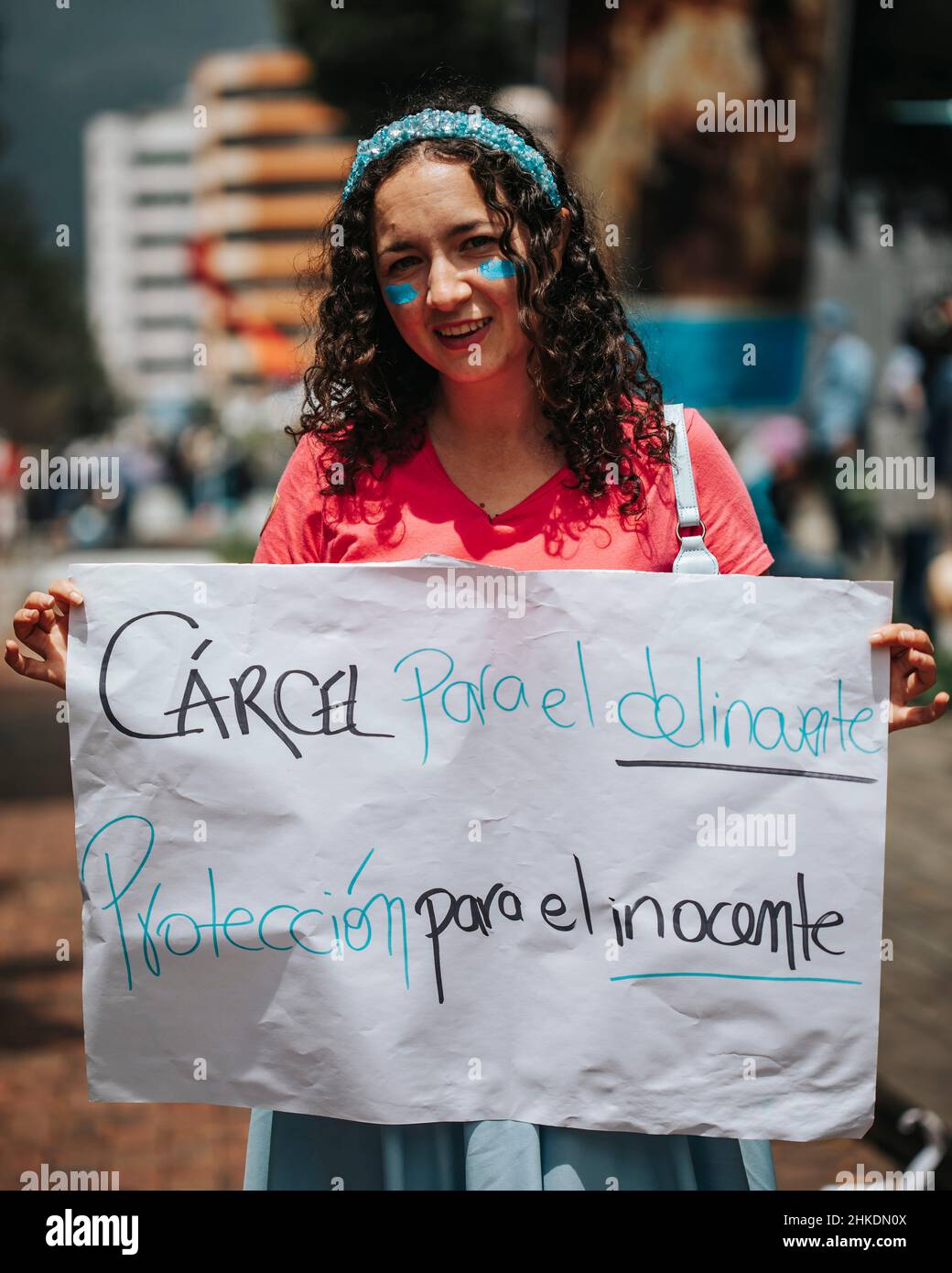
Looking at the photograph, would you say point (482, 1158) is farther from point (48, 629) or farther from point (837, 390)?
point (837, 390)

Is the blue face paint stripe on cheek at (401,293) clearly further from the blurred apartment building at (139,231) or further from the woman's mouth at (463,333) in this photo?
the blurred apartment building at (139,231)

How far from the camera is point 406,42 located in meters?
22.2

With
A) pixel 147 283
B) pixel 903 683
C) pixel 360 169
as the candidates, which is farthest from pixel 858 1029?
pixel 147 283

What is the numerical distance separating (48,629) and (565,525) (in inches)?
31.5

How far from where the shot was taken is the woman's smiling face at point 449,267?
2.12 meters

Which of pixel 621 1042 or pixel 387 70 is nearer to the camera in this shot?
pixel 621 1042

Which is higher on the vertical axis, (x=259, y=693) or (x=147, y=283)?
(x=147, y=283)

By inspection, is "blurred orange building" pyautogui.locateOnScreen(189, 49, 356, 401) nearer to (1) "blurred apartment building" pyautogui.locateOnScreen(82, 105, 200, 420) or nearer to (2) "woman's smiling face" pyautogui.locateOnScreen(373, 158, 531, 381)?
(1) "blurred apartment building" pyautogui.locateOnScreen(82, 105, 200, 420)

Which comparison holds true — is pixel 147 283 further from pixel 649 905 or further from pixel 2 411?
pixel 649 905

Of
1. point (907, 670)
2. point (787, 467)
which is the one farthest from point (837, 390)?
point (907, 670)

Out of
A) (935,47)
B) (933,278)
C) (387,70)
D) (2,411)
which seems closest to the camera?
(935,47)
